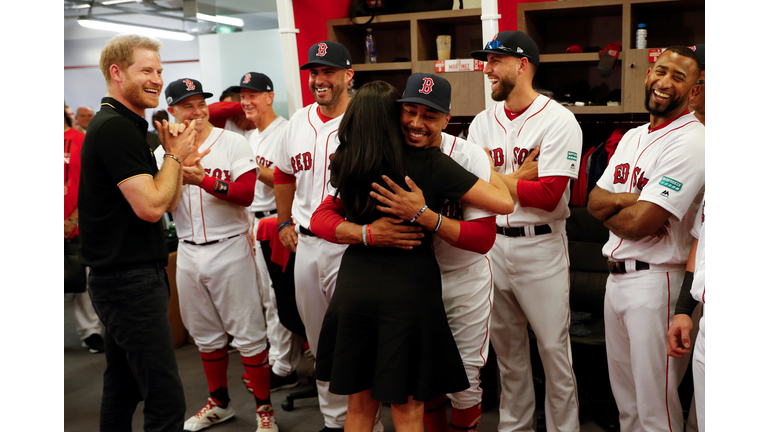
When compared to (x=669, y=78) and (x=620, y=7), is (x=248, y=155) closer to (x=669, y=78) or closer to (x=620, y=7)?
(x=669, y=78)

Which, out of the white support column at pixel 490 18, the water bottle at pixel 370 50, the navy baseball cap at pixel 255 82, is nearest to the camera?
the white support column at pixel 490 18

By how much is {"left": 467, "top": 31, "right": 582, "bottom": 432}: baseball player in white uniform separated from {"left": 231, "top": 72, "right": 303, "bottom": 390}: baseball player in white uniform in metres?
1.46

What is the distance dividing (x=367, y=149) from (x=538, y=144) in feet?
3.37

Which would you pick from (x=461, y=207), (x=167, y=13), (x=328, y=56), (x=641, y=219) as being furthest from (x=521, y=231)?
(x=167, y=13)

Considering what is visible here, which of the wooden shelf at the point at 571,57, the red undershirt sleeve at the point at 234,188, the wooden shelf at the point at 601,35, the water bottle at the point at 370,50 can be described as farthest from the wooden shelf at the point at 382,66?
the red undershirt sleeve at the point at 234,188

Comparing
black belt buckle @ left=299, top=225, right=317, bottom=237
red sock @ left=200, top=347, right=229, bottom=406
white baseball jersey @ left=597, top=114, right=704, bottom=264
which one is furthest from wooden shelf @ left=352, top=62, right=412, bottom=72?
red sock @ left=200, top=347, right=229, bottom=406

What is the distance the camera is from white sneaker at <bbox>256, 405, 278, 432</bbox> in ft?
9.55

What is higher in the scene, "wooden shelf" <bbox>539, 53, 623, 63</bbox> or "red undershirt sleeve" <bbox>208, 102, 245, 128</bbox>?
"wooden shelf" <bbox>539, 53, 623, 63</bbox>

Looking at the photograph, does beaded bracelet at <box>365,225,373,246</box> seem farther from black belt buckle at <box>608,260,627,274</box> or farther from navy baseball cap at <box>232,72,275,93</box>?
navy baseball cap at <box>232,72,275,93</box>

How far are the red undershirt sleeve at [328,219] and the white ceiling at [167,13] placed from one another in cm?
295

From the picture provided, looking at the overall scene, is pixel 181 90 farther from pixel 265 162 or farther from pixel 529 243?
pixel 529 243

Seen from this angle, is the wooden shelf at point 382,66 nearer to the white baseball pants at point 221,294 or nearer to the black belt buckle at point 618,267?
the white baseball pants at point 221,294

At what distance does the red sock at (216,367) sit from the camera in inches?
118

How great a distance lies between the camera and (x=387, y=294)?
179 centimetres
